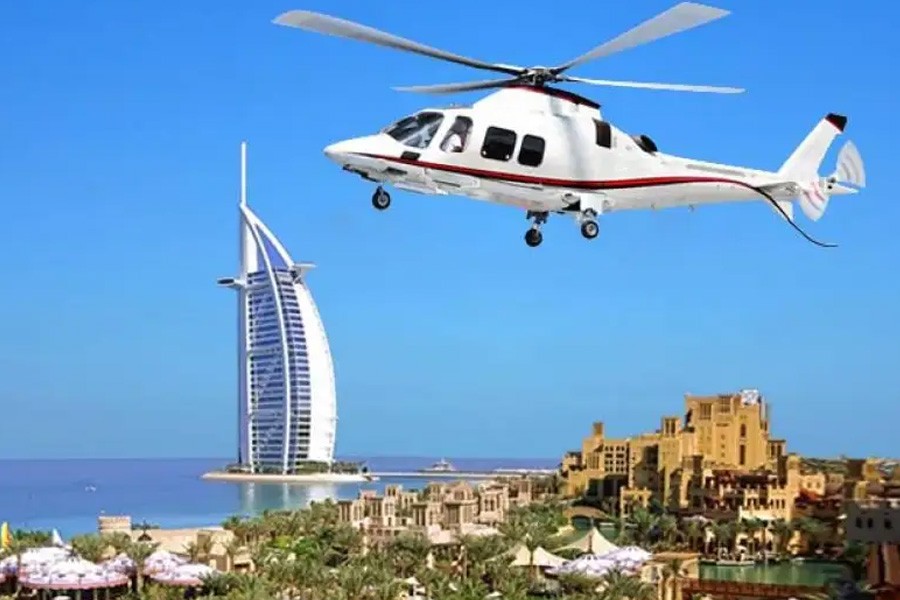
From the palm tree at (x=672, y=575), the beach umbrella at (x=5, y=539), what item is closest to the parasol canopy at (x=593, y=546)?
the palm tree at (x=672, y=575)

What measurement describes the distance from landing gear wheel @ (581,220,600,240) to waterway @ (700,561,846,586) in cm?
2636

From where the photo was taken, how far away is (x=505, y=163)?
6277mm

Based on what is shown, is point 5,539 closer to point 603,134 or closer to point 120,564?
point 120,564

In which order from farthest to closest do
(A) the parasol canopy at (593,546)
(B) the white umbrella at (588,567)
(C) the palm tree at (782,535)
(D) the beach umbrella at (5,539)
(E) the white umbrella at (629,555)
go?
(C) the palm tree at (782,535) → (A) the parasol canopy at (593,546) → (D) the beach umbrella at (5,539) → (E) the white umbrella at (629,555) → (B) the white umbrella at (588,567)

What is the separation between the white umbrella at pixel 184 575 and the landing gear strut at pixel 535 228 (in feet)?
56.3

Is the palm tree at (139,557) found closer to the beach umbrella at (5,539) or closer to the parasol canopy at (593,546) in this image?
the beach umbrella at (5,539)

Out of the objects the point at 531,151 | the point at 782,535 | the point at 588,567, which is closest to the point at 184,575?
the point at 588,567

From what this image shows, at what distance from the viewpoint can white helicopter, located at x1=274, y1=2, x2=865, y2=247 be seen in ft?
20.2

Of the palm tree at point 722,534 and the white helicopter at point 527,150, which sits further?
the palm tree at point 722,534

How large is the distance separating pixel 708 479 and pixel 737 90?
3784 cm

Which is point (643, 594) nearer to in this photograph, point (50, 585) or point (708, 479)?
point (50, 585)

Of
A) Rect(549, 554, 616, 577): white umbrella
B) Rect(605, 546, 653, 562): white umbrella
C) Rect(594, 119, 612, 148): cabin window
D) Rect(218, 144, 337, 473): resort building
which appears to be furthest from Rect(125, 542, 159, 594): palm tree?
Rect(218, 144, 337, 473): resort building

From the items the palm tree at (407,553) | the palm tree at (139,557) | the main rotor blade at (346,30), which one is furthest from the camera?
the palm tree at (407,553)

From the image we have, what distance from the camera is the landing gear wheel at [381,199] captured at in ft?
19.3
